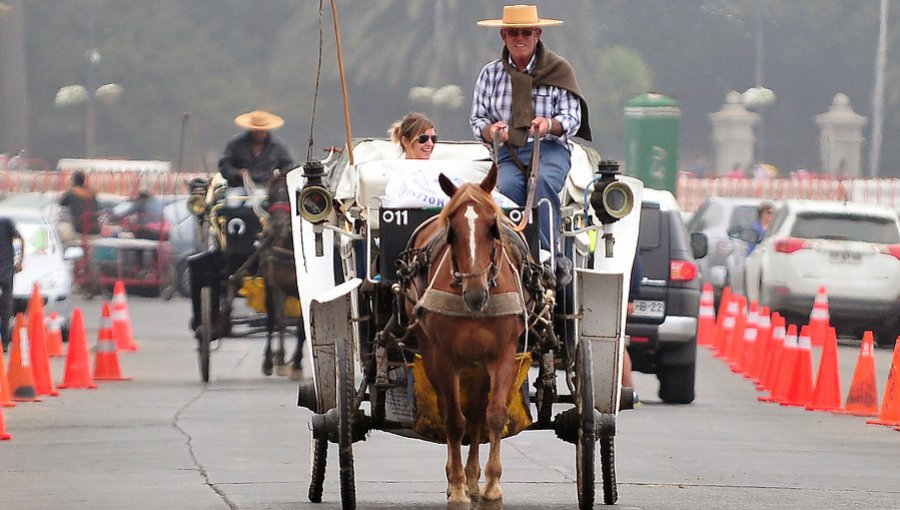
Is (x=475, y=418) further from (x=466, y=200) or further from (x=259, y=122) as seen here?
(x=259, y=122)

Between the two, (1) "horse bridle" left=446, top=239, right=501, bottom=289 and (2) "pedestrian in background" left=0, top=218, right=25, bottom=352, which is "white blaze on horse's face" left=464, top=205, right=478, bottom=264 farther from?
(2) "pedestrian in background" left=0, top=218, right=25, bottom=352

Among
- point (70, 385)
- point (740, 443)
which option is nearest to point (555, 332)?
point (740, 443)

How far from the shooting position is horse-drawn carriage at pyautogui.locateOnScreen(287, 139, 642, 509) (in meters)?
9.54

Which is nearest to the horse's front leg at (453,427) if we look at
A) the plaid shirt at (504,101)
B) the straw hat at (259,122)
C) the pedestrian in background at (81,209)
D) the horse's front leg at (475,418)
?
the horse's front leg at (475,418)

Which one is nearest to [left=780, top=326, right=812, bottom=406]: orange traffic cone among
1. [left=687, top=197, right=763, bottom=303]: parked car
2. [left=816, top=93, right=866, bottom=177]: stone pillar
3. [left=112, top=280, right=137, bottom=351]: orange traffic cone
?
[left=112, top=280, right=137, bottom=351]: orange traffic cone

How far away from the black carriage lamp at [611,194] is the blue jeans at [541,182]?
23 cm

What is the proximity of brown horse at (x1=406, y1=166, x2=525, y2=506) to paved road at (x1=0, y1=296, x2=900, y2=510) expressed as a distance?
0.45m

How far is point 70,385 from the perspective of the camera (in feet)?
60.3

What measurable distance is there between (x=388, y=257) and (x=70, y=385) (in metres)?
8.82

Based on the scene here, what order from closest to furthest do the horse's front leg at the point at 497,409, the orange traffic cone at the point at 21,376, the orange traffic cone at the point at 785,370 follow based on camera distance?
the horse's front leg at the point at 497,409, the orange traffic cone at the point at 21,376, the orange traffic cone at the point at 785,370

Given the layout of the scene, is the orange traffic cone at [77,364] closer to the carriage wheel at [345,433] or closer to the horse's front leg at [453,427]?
the carriage wheel at [345,433]

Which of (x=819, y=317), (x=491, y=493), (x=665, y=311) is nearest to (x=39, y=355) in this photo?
(x=665, y=311)

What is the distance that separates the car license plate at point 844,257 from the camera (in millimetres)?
26109

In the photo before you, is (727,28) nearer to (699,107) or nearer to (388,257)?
(699,107)
